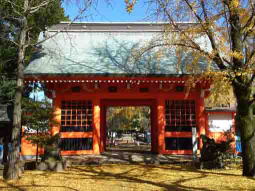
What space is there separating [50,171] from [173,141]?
6.10 m

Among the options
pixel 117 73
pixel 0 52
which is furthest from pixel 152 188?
pixel 0 52

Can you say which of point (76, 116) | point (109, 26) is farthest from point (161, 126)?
point (109, 26)

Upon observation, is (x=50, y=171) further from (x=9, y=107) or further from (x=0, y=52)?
(x=0, y=52)

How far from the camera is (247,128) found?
759 cm

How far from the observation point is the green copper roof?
11.4 m

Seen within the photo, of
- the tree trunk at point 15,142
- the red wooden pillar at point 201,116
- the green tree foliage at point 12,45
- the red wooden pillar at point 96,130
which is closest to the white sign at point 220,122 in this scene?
the red wooden pillar at point 201,116

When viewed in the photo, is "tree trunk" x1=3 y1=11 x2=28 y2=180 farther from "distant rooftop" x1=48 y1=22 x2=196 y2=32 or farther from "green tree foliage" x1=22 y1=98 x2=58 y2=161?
"distant rooftop" x1=48 y1=22 x2=196 y2=32

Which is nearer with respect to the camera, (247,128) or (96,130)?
(247,128)

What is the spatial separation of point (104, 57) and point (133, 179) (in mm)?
7182

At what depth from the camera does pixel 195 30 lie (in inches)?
294

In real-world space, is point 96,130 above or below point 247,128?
below

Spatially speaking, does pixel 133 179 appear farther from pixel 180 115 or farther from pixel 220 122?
pixel 220 122

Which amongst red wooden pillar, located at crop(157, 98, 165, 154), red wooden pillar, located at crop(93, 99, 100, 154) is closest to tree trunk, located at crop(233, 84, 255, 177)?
red wooden pillar, located at crop(157, 98, 165, 154)

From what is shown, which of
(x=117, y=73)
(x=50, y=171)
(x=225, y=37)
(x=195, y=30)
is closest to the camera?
(x=195, y=30)
